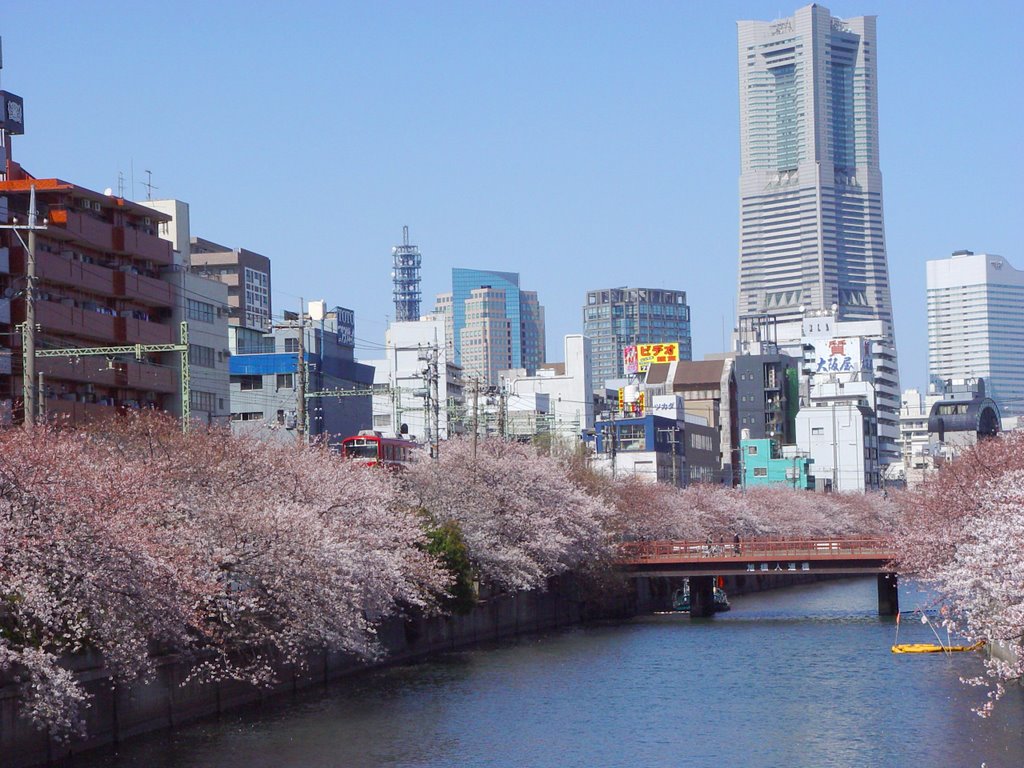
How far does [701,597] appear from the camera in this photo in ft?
316

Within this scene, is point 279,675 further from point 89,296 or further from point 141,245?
point 141,245

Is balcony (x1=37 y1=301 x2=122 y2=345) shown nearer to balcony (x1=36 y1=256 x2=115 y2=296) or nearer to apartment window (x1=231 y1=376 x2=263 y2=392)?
balcony (x1=36 y1=256 x2=115 y2=296)

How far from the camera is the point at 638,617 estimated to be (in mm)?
98375

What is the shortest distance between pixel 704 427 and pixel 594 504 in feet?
350

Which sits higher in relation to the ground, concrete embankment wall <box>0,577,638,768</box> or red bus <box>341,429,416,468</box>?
red bus <box>341,429,416,468</box>

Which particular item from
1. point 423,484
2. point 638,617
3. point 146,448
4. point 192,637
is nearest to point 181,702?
point 192,637

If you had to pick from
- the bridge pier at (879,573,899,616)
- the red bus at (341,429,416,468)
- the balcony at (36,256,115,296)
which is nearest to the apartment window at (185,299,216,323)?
the balcony at (36,256,115,296)

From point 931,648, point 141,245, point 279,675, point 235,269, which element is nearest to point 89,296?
point 141,245

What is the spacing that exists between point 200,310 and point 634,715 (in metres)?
45.8

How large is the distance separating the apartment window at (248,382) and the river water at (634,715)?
5037 cm

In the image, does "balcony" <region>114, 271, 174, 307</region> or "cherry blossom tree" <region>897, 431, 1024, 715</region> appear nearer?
"cherry blossom tree" <region>897, 431, 1024, 715</region>

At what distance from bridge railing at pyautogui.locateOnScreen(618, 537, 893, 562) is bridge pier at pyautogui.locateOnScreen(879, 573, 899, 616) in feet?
5.51

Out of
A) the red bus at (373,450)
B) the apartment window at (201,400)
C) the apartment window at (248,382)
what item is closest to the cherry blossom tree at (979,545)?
the red bus at (373,450)

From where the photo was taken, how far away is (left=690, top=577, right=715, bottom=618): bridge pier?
95750 millimetres
